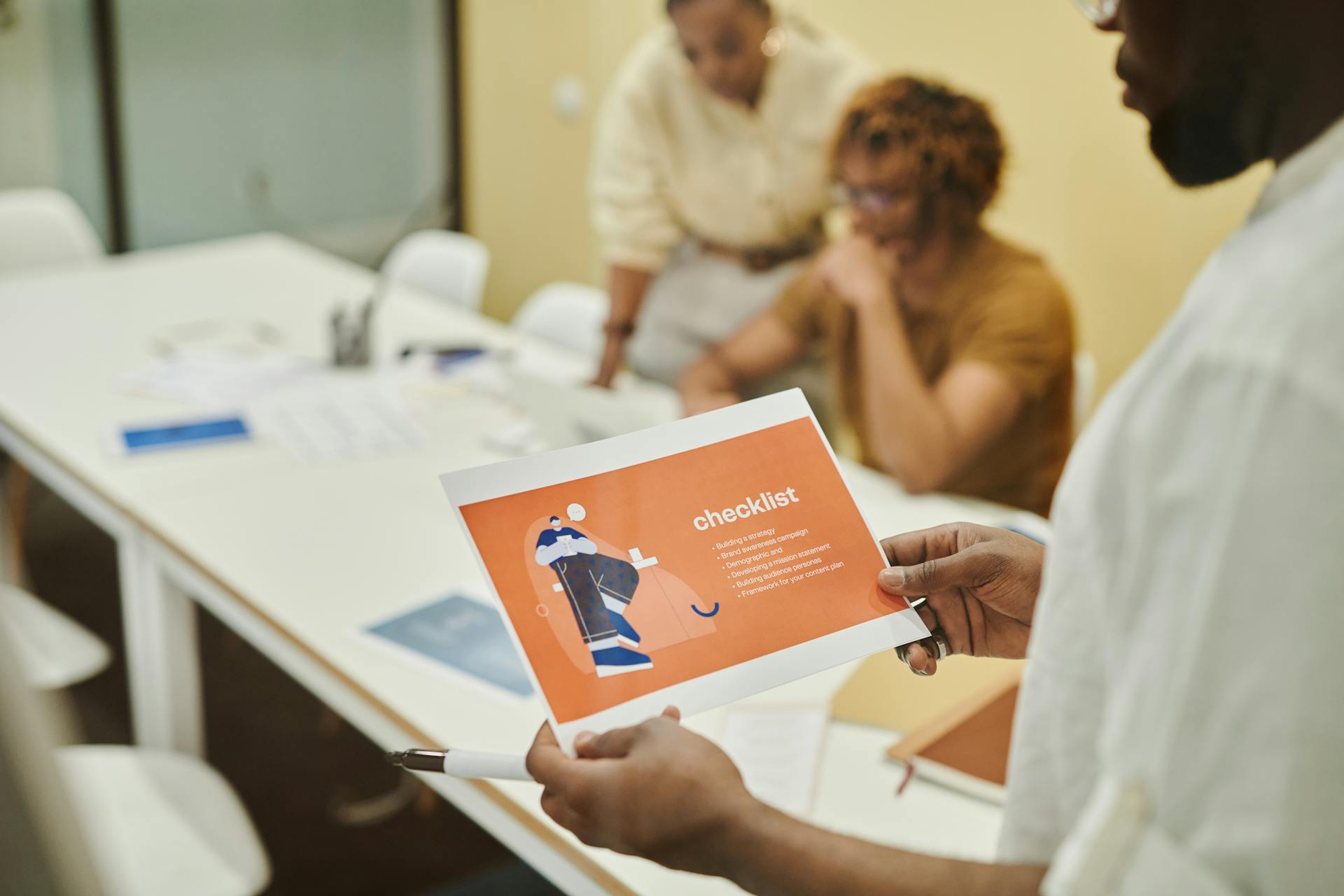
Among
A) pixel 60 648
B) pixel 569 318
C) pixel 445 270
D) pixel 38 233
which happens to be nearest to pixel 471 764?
pixel 60 648

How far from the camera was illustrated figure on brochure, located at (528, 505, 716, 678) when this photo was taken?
65cm

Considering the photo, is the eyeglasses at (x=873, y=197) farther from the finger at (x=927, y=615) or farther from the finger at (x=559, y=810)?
the finger at (x=559, y=810)

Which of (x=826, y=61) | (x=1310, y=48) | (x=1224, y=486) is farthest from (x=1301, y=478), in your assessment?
(x=826, y=61)

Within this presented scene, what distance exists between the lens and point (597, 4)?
3.64 m

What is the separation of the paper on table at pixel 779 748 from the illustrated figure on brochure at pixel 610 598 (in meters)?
0.44

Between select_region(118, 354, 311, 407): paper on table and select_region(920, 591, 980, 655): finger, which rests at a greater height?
select_region(920, 591, 980, 655): finger

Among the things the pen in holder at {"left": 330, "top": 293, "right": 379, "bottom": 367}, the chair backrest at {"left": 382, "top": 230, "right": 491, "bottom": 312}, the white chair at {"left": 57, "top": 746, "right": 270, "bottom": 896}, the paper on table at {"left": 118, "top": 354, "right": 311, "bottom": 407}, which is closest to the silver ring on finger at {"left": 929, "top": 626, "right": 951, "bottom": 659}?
the white chair at {"left": 57, "top": 746, "right": 270, "bottom": 896}

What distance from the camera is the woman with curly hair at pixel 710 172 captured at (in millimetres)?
2225

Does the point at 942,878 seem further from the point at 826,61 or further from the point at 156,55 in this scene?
the point at 156,55

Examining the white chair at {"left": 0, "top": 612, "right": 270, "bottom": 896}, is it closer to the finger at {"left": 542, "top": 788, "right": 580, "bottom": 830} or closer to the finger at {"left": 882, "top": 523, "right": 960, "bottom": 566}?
the finger at {"left": 542, "top": 788, "right": 580, "bottom": 830}

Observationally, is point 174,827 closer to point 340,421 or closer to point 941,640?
point 340,421

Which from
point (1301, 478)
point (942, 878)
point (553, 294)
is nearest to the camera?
point (1301, 478)

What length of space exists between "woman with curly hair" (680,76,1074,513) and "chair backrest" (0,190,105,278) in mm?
1879

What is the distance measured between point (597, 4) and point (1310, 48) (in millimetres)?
3381
